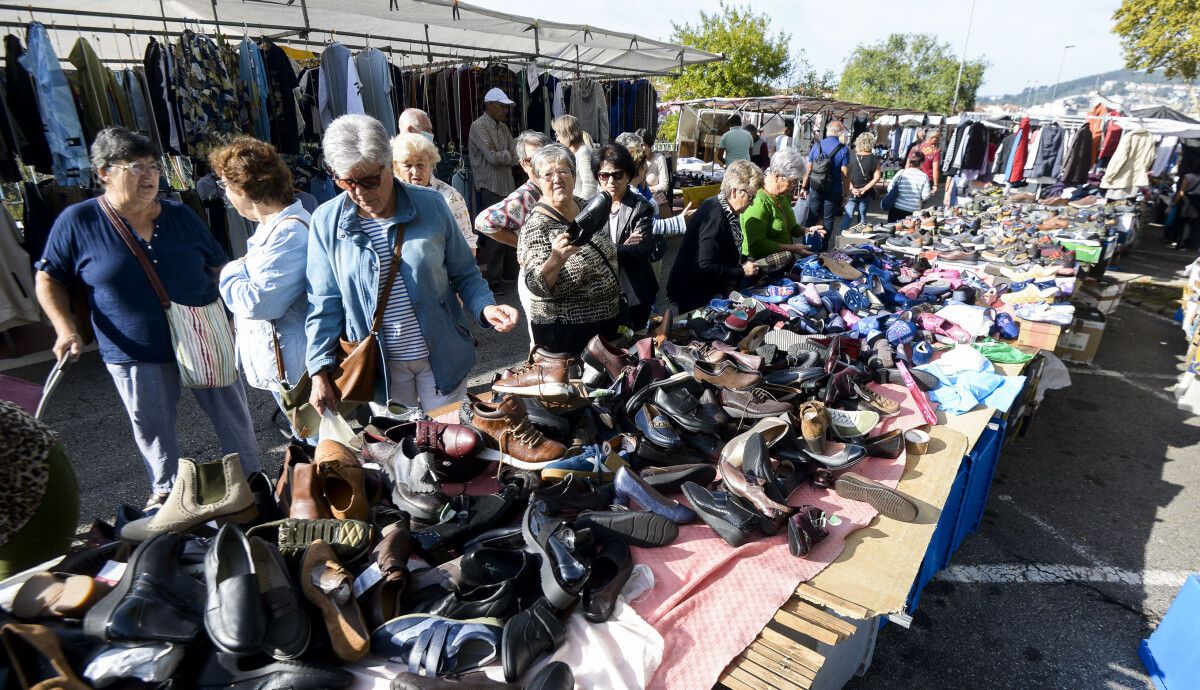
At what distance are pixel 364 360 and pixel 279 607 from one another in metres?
1.11

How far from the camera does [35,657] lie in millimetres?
958

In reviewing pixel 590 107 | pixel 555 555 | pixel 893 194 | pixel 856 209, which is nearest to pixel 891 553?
pixel 555 555

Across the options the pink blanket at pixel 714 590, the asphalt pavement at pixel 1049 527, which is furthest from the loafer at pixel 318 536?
the asphalt pavement at pixel 1049 527

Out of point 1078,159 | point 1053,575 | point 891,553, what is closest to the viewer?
point 891,553

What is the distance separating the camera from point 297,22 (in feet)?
19.8

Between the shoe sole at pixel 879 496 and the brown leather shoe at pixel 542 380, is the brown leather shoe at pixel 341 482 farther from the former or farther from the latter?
the shoe sole at pixel 879 496

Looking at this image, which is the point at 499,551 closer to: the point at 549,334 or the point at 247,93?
the point at 549,334

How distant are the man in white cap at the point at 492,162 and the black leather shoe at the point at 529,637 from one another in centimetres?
557

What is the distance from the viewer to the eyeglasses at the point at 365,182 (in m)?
1.89

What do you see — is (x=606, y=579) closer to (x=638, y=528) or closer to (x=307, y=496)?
(x=638, y=528)

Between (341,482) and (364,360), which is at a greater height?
(364,360)

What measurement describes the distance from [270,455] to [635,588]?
2936mm

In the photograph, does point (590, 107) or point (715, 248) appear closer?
point (715, 248)

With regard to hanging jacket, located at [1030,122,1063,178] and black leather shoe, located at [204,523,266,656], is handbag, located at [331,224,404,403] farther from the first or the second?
hanging jacket, located at [1030,122,1063,178]
